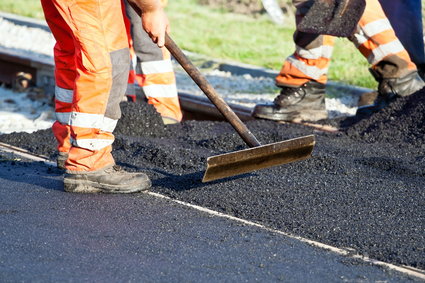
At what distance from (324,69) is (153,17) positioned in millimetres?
2840

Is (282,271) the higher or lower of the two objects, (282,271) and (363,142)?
the higher

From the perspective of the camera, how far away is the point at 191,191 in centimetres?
475

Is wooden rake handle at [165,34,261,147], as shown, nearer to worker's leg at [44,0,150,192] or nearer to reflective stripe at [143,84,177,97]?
worker's leg at [44,0,150,192]

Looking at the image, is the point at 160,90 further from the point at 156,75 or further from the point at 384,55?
the point at 384,55

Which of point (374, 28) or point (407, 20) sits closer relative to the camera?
point (374, 28)

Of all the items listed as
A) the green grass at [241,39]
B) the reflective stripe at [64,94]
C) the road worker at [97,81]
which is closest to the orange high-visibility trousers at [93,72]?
the road worker at [97,81]

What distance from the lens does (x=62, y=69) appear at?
5.12 m

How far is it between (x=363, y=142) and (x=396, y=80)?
992mm

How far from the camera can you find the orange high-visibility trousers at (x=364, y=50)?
681 cm

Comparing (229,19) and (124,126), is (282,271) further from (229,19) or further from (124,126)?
(229,19)

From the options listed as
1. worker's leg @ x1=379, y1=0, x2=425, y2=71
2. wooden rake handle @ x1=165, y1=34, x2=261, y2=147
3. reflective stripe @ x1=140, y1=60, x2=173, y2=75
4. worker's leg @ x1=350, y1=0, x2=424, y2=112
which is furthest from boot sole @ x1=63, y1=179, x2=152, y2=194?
worker's leg @ x1=379, y1=0, x2=425, y2=71

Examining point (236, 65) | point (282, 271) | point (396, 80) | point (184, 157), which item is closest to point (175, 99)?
point (184, 157)

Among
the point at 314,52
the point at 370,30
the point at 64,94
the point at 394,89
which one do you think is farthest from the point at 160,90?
the point at 394,89

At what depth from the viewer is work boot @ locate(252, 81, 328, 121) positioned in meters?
6.95
